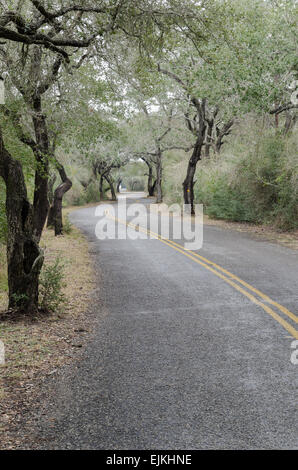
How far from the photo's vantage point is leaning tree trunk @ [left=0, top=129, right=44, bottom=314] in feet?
24.3

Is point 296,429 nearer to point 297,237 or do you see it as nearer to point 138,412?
point 138,412

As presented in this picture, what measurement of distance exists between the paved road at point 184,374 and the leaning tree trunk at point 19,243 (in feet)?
4.22

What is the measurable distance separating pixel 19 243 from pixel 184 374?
361 cm

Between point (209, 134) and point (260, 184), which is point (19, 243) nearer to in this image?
point (260, 184)

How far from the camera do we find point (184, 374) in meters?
5.18

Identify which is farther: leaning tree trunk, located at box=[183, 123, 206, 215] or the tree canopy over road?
leaning tree trunk, located at box=[183, 123, 206, 215]

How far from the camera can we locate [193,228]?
22.7 m

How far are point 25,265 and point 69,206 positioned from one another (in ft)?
152

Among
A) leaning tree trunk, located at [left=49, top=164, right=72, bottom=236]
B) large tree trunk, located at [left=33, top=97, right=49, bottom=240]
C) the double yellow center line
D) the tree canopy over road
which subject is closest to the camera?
the double yellow center line

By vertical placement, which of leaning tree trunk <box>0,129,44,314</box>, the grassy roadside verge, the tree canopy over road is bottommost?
the grassy roadside verge

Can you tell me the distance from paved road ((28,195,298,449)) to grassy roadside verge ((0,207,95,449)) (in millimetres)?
280

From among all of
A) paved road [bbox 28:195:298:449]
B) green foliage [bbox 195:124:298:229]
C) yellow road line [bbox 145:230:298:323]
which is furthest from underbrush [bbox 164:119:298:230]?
paved road [bbox 28:195:298:449]

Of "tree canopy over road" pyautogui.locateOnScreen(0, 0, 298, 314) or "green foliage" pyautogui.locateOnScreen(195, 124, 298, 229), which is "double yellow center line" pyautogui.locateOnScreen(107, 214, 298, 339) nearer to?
"tree canopy over road" pyautogui.locateOnScreen(0, 0, 298, 314)
